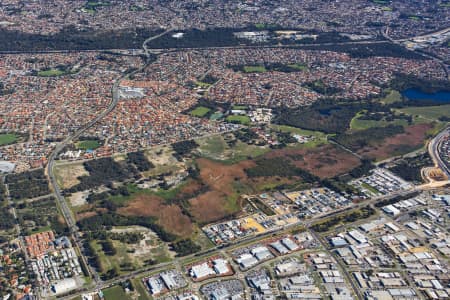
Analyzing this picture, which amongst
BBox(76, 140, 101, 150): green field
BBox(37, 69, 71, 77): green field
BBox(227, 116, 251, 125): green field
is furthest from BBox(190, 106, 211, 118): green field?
BBox(37, 69, 71, 77): green field

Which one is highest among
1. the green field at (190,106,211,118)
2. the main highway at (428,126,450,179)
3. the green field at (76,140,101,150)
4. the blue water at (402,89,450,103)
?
the main highway at (428,126,450,179)

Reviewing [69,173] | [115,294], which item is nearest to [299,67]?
[69,173]

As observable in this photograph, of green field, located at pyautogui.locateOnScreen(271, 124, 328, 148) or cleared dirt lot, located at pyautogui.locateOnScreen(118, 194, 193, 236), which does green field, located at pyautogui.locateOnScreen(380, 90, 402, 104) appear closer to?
green field, located at pyautogui.locateOnScreen(271, 124, 328, 148)

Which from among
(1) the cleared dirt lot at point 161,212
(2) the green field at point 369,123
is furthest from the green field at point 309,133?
(1) the cleared dirt lot at point 161,212

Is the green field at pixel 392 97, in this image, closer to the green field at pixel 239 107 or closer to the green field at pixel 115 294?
the green field at pixel 239 107

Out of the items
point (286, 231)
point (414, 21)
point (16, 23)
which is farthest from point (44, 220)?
point (414, 21)

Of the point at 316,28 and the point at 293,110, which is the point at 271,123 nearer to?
the point at 293,110
